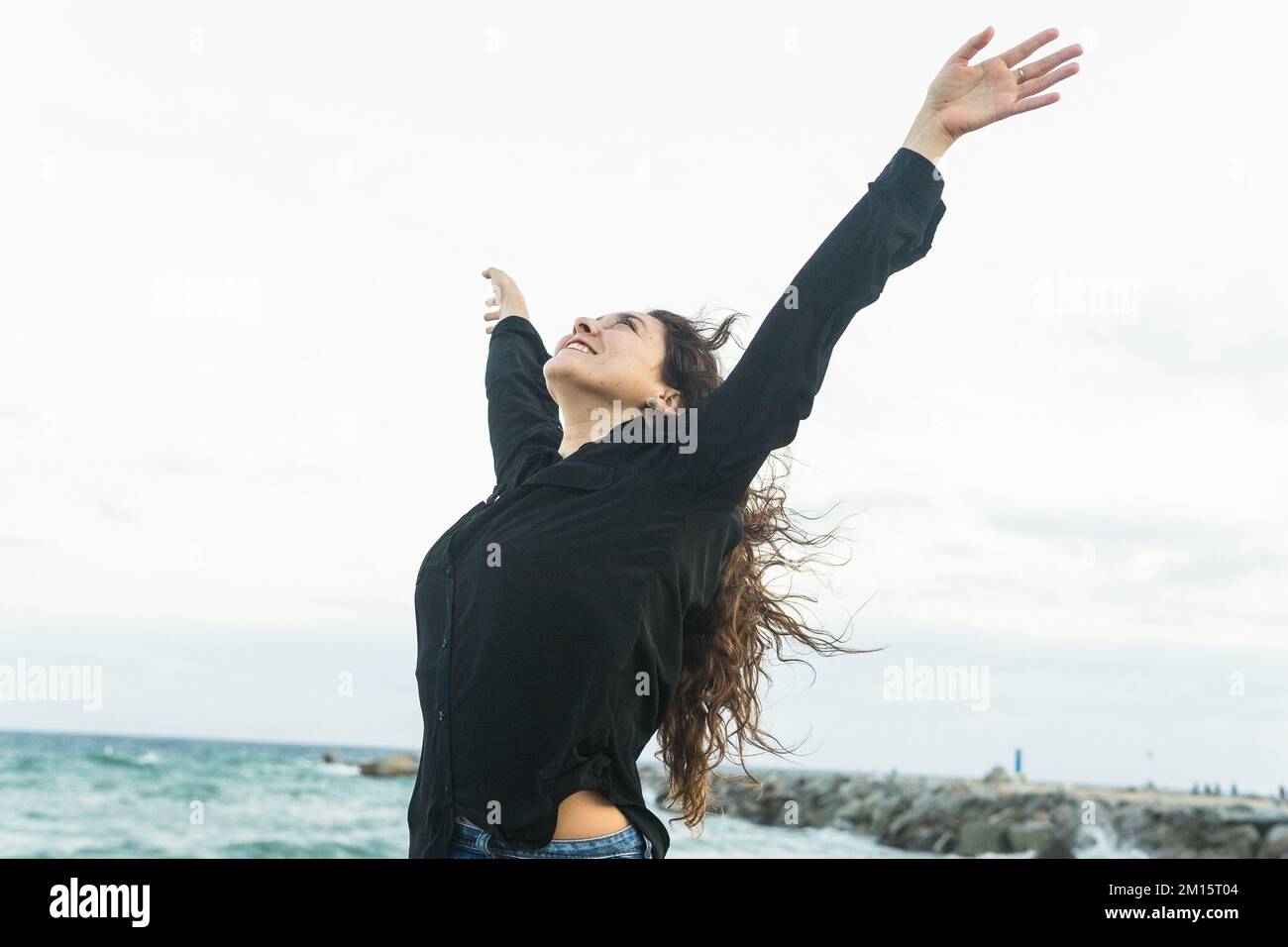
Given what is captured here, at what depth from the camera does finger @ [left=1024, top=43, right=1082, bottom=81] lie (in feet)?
8.42

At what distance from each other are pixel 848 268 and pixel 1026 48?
725mm

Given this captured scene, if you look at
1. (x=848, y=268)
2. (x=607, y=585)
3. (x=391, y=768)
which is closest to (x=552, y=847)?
(x=607, y=585)

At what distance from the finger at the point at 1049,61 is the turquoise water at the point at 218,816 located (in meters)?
15.8

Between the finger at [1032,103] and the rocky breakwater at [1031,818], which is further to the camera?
the rocky breakwater at [1031,818]

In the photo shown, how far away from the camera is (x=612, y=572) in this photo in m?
2.42

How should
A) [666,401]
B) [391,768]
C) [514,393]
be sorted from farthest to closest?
[391,768] → [514,393] → [666,401]

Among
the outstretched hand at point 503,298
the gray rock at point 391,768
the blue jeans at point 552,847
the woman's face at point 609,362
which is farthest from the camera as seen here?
the gray rock at point 391,768

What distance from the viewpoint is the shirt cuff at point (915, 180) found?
98.7 inches

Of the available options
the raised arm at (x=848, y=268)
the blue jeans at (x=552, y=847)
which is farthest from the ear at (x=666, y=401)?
the blue jeans at (x=552, y=847)

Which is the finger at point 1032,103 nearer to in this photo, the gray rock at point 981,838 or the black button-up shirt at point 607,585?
the black button-up shirt at point 607,585

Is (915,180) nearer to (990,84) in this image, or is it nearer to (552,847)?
(990,84)
